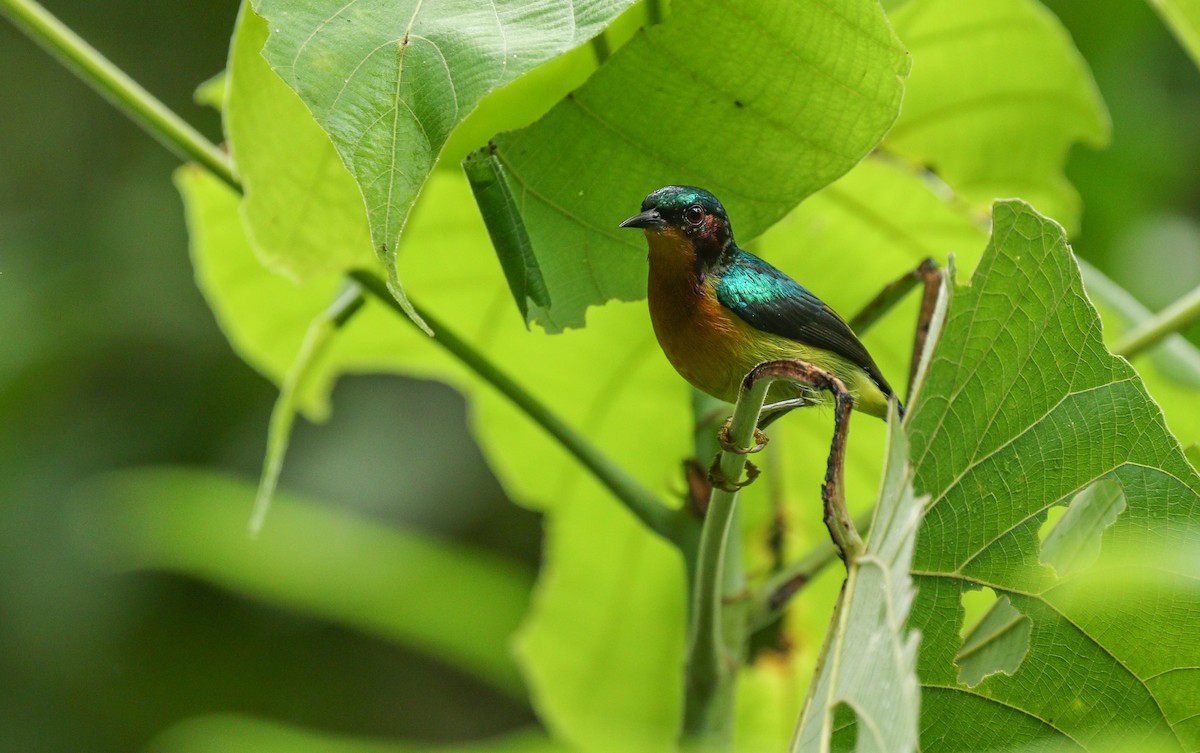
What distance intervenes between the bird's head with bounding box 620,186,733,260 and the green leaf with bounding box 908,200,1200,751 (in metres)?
0.15

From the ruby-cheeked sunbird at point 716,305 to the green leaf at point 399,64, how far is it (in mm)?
93

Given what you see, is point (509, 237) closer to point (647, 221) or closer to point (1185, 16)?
point (647, 221)

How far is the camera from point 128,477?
81.8 inches

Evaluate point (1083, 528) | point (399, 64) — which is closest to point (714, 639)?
point (1083, 528)

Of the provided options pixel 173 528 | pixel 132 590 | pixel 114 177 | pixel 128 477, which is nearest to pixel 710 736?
pixel 173 528

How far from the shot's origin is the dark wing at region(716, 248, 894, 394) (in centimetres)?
59

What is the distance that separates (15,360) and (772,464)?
196cm

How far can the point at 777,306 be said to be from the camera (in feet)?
1.94

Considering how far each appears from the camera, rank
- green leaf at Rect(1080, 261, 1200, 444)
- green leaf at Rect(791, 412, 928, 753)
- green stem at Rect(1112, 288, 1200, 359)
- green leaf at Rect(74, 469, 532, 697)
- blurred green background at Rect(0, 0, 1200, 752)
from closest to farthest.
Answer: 1. green leaf at Rect(791, 412, 928, 753)
2. green stem at Rect(1112, 288, 1200, 359)
3. green leaf at Rect(1080, 261, 1200, 444)
4. green leaf at Rect(74, 469, 532, 697)
5. blurred green background at Rect(0, 0, 1200, 752)

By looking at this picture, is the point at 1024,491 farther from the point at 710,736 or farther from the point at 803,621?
the point at 803,621

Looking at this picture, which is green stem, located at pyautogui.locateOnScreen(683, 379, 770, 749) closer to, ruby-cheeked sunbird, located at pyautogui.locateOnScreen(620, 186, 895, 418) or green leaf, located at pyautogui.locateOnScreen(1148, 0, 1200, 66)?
ruby-cheeked sunbird, located at pyautogui.locateOnScreen(620, 186, 895, 418)

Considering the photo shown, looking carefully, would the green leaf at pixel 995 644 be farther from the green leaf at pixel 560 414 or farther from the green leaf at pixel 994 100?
the green leaf at pixel 994 100

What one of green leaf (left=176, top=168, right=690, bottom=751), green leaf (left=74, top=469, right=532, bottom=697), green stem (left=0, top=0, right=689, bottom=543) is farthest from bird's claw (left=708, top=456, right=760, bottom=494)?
green leaf (left=74, top=469, right=532, bottom=697)

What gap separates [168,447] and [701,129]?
233 cm
